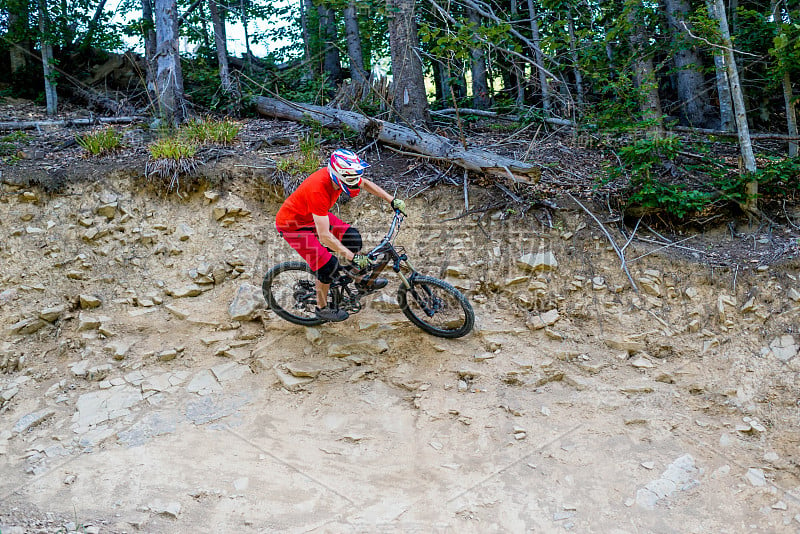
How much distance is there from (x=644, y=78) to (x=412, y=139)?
2.82 m

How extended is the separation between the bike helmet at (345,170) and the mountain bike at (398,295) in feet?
1.62

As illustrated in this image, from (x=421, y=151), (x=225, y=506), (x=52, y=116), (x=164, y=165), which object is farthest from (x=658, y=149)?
(x=52, y=116)

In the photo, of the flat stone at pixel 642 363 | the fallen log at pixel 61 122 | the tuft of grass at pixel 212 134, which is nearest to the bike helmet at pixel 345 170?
the flat stone at pixel 642 363

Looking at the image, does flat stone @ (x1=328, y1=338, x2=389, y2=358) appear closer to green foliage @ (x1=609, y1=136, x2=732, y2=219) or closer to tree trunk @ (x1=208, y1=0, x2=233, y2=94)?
green foliage @ (x1=609, y1=136, x2=732, y2=219)

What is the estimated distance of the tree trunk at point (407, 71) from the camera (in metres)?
7.69

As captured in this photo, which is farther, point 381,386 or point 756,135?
point 756,135

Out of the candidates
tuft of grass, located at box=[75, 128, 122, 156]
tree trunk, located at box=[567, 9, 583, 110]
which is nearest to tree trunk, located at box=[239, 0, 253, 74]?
tuft of grass, located at box=[75, 128, 122, 156]

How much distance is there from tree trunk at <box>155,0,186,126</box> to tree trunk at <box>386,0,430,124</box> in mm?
3274

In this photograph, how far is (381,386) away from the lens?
511 cm

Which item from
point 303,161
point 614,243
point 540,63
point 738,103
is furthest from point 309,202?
→ point 540,63

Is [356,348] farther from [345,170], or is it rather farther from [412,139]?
[412,139]

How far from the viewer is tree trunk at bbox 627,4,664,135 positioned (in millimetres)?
6055

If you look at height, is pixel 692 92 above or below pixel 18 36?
below

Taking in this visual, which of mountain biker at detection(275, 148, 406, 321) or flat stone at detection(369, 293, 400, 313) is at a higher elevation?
mountain biker at detection(275, 148, 406, 321)
